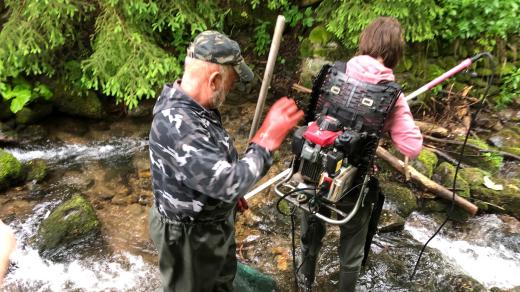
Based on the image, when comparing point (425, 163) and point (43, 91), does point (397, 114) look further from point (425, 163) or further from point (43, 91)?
point (43, 91)

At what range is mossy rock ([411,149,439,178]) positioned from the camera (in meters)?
6.30

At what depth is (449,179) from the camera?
6.11 m

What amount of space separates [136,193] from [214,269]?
3.97m

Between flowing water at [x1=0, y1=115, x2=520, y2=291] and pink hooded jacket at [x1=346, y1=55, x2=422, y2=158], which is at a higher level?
pink hooded jacket at [x1=346, y1=55, x2=422, y2=158]

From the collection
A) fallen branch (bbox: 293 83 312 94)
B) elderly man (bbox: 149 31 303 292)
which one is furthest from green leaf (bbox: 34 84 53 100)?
elderly man (bbox: 149 31 303 292)

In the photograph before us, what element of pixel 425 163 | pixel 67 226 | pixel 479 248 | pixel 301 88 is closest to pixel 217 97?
pixel 67 226

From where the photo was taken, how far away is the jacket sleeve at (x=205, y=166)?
2.24 metres

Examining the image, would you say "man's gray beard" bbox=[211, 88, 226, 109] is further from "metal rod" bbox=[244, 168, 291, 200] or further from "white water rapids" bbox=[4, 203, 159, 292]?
"white water rapids" bbox=[4, 203, 159, 292]

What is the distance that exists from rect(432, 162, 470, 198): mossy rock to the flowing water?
47 centimetres

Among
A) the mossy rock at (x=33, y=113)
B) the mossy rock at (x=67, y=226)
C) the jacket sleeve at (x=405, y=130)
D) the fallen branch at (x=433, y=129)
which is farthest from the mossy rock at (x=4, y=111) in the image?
the fallen branch at (x=433, y=129)

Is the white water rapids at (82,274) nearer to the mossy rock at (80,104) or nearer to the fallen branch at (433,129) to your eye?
the mossy rock at (80,104)

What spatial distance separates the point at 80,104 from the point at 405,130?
6.86 metres

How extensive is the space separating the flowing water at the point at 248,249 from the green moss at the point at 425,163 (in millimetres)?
747

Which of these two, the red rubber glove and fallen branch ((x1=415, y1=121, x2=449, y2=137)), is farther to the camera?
fallen branch ((x1=415, y1=121, x2=449, y2=137))
